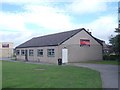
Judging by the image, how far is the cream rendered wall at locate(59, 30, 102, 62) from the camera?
45.7 metres

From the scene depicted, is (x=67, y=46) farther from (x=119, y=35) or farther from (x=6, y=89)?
(x=6, y=89)

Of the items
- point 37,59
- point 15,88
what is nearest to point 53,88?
point 15,88

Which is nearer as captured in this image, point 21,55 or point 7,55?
point 21,55

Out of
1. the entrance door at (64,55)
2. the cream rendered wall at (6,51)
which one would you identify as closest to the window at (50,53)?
the entrance door at (64,55)

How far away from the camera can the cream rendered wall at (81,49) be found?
4566cm

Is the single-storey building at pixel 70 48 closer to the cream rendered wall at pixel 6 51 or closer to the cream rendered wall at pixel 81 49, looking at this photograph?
the cream rendered wall at pixel 81 49

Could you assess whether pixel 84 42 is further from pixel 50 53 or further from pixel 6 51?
pixel 6 51

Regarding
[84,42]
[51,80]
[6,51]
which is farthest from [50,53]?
[6,51]

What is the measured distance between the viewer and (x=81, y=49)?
156 feet

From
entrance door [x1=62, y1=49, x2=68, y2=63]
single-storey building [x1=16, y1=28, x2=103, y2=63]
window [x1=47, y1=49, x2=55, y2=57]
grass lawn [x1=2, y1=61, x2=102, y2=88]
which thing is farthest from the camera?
window [x1=47, y1=49, x2=55, y2=57]

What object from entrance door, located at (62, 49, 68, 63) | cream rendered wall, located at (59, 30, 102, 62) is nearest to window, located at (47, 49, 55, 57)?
cream rendered wall, located at (59, 30, 102, 62)

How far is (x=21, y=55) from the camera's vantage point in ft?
197

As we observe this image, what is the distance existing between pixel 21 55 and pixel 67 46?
693 inches

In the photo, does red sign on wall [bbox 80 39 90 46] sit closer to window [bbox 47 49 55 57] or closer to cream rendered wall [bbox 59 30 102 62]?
cream rendered wall [bbox 59 30 102 62]
